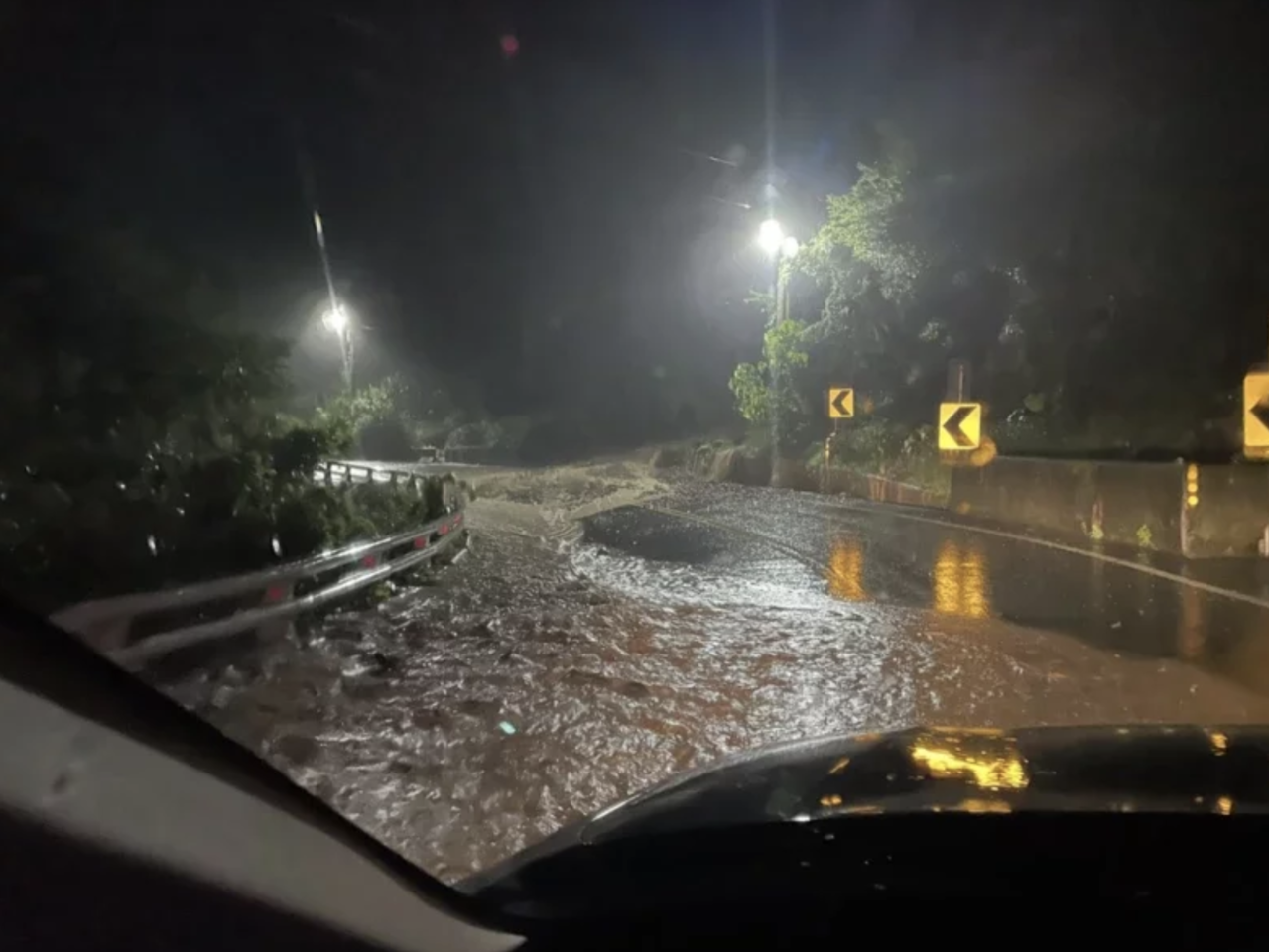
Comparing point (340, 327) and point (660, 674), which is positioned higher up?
point (340, 327)

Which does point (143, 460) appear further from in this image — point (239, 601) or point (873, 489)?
point (873, 489)

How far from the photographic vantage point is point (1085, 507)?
18875 mm

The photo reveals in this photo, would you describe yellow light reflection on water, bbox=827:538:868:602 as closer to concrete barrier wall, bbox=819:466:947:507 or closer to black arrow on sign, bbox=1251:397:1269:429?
black arrow on sign, bbox=1251:397:1269:429

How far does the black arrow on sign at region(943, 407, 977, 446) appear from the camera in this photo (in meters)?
22.9

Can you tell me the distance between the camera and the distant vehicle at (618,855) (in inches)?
72.6

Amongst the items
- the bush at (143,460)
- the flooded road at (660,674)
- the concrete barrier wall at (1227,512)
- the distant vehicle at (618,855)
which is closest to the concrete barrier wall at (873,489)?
the concrete barrier wall at (1227,512)

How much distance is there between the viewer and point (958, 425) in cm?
2295

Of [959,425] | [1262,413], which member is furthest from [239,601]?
[959,425]

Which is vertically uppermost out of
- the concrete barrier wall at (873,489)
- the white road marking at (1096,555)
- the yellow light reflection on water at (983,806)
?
the yellow light reflection on water at (983,806)

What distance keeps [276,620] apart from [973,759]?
22.3ft

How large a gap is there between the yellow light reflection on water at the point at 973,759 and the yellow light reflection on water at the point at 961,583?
7.71m

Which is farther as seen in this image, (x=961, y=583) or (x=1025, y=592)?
(x=961, y=583)

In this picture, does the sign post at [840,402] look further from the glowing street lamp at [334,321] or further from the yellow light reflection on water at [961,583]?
the glowing street lamp at [334,321]

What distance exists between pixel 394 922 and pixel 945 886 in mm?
1155
